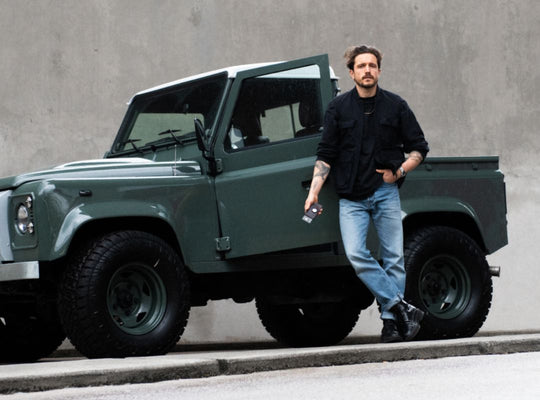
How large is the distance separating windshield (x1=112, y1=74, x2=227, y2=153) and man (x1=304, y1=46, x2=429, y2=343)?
1.02 m

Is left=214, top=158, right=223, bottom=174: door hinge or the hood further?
left=214, top=158, right=223, bottom=174: door hinge

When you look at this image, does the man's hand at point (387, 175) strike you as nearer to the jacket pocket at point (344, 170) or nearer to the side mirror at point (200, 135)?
the jacket pocket at point (344, 170)

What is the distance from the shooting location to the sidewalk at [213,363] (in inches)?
229

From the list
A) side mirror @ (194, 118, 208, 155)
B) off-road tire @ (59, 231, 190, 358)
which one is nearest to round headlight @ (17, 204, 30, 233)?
off-road tire @ (59, 231, 190, 358)

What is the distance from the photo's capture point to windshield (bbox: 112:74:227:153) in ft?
26.9

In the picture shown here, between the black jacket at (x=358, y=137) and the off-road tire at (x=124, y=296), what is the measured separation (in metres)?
1.25

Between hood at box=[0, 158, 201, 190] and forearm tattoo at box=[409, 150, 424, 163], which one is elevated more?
hood at box=[0, 158, 201, 190]

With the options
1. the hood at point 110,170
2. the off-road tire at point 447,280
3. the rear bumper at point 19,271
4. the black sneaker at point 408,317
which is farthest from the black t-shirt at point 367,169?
the rear bumper at point 19,271

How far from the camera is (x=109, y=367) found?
19.7 feet

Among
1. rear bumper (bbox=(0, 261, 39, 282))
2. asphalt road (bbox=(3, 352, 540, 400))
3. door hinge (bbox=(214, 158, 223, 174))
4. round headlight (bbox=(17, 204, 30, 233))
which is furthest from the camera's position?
door hinge (bbox=(214, 158, 223, 174))

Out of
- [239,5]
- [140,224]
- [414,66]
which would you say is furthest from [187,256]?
[414,66]

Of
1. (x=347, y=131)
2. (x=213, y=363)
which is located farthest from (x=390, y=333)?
(x=213, y=363)

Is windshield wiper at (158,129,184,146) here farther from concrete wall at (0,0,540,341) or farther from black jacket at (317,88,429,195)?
concrete wall at (0,0,540,341)

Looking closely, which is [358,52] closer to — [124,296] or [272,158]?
[272,158]
